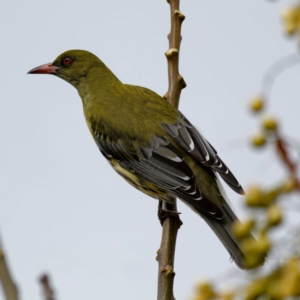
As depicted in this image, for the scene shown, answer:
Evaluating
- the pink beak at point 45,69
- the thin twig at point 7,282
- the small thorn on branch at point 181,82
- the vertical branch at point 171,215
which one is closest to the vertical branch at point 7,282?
the thin twig at point 7,282

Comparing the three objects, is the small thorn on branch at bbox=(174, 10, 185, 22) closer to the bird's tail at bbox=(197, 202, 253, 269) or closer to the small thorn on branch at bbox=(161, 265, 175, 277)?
the bird's tail at bbox=(197, 202, 253, 269)

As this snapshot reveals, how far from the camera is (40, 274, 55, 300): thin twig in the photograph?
1043 millimetres

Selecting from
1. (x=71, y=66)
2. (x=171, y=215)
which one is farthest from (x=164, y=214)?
(x=71, y=66)

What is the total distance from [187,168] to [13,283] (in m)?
2.90

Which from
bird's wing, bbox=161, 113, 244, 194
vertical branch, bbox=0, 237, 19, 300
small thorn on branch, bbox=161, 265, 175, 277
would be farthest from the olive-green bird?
vertical branch, bbox=0, 237, 19, 300

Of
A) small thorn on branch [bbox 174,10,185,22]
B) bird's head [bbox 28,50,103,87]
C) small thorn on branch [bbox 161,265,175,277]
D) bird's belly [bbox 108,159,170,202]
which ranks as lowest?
small thorn on branch [bbox 161,265,175,277]

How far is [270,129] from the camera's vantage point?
745 mm

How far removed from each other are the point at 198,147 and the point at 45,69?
156 cm

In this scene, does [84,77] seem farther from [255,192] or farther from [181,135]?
[255,192]

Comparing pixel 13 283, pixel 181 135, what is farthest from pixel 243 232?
pixel 181 135

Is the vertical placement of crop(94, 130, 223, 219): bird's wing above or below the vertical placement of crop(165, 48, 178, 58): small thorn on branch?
below

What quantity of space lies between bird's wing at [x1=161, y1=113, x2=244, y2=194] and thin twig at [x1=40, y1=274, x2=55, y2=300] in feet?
8.88

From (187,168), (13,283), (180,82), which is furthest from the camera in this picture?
(187,168)

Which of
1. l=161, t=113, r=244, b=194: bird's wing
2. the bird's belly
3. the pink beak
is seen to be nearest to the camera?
l=161, t=113, r=244, b=194: bird's wing
